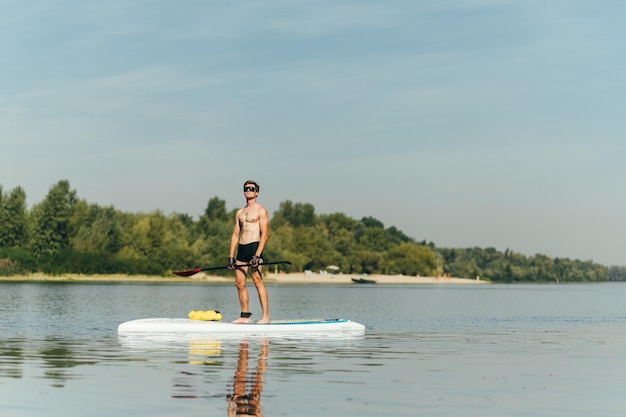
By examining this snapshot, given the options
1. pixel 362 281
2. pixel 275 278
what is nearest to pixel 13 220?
pixel 275 278

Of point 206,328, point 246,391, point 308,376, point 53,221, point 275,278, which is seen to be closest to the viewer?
point 246,391

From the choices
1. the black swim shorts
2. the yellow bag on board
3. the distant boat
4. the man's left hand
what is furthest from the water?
the distant boat

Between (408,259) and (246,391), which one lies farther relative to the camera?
(408,259)

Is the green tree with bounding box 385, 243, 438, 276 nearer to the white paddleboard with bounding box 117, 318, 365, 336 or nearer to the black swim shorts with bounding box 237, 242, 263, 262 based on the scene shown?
the black swim shorts with bounding box 237, 242, 263, 262

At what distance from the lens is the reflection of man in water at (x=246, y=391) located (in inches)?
429

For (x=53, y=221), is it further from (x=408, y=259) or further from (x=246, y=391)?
(x=246, y=391)

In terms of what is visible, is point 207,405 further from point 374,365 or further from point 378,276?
point 378,276

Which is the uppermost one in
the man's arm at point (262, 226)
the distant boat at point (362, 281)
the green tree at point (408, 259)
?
the green tree at point (408, 259)

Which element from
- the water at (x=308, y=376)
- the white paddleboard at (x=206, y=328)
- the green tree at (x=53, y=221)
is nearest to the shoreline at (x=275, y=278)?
the green tree at (x=53, y=221)

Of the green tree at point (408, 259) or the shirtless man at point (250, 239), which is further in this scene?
the green tree at point (408, 259)

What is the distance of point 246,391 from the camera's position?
12.5 m

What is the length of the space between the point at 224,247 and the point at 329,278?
31064mm

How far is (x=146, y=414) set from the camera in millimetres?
10758

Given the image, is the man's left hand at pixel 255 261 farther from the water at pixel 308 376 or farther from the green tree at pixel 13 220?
the green tree at pixel 13 220
